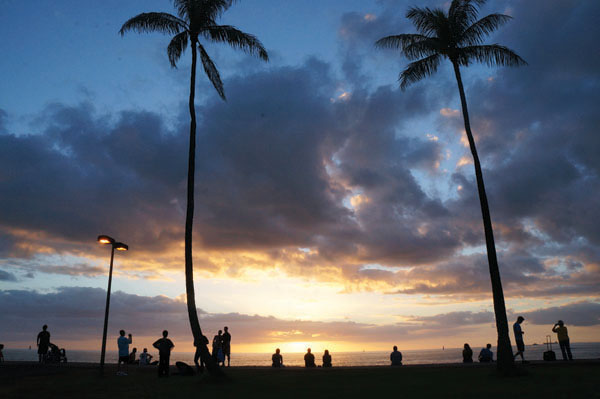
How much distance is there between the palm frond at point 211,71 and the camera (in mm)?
22391

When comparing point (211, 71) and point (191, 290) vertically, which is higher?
point (211, 71)

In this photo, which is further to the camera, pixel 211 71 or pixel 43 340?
pixel 43 340

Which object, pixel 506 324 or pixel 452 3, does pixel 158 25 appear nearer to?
pixel 452 3

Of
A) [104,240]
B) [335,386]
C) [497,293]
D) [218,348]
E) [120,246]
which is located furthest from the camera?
[218,348]

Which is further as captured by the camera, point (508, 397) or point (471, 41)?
point (471, 41)

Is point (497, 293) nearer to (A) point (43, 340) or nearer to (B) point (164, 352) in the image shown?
(B) point (164, 352)

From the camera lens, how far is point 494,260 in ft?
63.3

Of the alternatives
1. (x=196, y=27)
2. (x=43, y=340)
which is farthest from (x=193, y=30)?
(x=43, y=340)

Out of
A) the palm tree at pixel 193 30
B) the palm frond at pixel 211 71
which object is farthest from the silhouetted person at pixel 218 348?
the palm frond at pixel 211 71

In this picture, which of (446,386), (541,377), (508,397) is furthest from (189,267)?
(541,377)

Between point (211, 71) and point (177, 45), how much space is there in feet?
6.34

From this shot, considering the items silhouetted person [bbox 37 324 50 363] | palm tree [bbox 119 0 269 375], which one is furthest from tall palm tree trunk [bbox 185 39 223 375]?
silhouetted person [bbox 37 324 50 363]

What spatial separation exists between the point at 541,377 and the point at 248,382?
35.7 feet

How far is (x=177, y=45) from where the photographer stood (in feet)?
72.4
